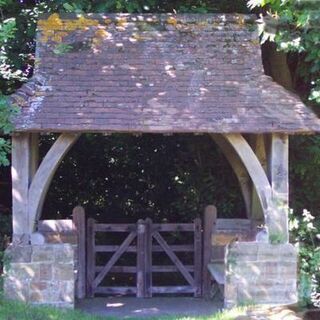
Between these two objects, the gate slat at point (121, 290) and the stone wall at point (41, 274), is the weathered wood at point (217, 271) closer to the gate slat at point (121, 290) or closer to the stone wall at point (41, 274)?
the gate slat at point (121, 290)

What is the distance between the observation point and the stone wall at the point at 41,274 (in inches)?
308

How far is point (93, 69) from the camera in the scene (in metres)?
8.54

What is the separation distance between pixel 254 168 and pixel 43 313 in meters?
2.95

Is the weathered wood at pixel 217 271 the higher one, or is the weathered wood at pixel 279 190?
the weathered wood at pixel 279 190

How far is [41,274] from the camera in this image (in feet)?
25.9

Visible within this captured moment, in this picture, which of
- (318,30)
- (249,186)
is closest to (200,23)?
(318,30)

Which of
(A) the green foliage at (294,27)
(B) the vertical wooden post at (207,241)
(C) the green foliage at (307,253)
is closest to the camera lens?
(A) the green foliage at (294,27)

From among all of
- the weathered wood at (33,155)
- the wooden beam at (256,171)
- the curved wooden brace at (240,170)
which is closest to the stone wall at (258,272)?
the wooden beam at (256,171)

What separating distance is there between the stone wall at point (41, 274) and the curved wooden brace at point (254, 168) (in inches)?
90.6

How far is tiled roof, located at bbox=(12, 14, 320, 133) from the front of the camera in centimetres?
779

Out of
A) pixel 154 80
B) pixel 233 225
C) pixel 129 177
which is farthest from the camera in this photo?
pixel 129 177

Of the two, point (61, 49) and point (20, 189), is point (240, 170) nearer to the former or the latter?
point (61, 49)

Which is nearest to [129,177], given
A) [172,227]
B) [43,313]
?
[172,227]

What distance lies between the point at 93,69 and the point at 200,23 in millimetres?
1654
